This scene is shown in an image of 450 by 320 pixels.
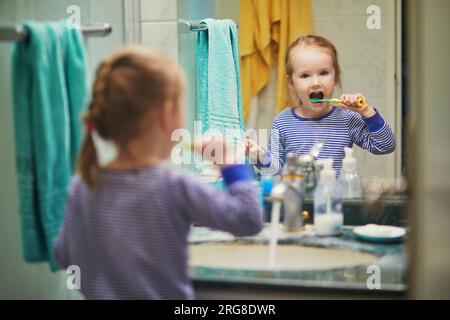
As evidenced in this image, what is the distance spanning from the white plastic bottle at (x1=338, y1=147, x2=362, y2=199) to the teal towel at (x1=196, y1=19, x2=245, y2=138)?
26 cm

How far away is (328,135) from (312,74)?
145 millimetres

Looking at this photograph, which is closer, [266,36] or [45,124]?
[45,124]

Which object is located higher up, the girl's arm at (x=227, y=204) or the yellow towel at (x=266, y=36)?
the yellow towel at (x=266, y=36)

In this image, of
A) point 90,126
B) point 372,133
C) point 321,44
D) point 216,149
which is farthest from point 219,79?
point 90,126

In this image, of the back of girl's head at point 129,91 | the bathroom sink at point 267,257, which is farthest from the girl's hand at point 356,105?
the back of girl's head at point 129,91

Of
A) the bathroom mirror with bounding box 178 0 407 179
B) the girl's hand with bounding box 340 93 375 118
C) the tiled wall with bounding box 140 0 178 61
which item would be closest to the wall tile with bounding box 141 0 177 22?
the tiled wall with bounding box 140 0 178 61

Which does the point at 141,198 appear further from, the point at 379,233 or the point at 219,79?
the point at 219,79

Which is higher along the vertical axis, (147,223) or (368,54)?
(368,54)

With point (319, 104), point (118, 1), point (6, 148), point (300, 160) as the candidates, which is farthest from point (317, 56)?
point (6, 148)

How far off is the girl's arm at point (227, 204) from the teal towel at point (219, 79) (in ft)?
1.81

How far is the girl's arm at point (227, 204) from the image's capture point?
36.7 inches

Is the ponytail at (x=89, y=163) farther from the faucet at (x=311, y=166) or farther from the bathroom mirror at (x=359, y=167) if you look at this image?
the faucet at (x=311, y=166)

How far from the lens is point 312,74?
4.69ft

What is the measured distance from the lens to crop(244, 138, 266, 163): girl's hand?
1.43 meters
